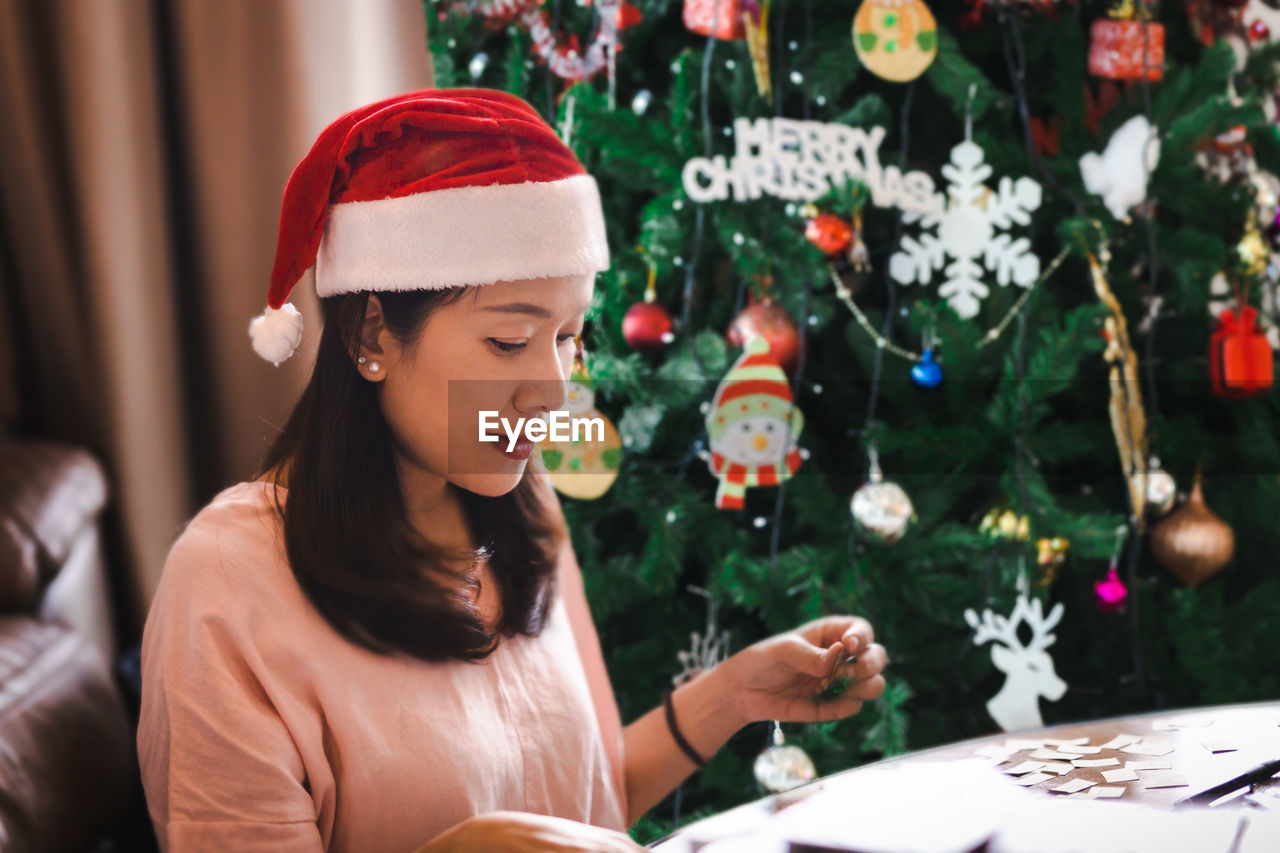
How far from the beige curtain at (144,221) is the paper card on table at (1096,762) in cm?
141

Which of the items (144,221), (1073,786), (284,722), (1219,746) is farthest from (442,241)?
(144,221)

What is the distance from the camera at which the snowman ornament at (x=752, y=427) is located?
1.24 m

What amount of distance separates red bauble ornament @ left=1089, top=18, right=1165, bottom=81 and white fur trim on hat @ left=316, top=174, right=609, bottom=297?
1.17 metres

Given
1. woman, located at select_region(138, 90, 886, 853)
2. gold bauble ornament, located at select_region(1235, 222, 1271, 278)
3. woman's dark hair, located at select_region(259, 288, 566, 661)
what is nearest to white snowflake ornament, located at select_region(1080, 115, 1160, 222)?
gold bauble ornament, located at select_region(1235, 222, 1271, 278)

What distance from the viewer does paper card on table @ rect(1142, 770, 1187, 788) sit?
24.4 inches

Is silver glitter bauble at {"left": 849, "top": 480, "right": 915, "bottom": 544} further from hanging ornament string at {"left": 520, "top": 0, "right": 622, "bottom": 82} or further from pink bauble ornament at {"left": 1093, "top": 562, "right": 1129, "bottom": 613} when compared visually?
hanging ornament string at {"left": 520, "top": 0, "right": 622, "bottom": 82}

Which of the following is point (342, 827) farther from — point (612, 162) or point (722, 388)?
point (612, 162)

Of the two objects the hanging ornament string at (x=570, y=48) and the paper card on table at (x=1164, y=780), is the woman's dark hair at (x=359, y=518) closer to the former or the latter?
the paper card on table at (x=1164, y=780)

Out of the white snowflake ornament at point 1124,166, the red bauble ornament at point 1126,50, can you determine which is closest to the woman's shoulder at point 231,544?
the white snowflake ornament at point 1124,166

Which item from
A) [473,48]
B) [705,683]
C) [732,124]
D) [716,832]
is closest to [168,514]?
[473,48]

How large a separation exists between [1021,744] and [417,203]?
565 millimetres

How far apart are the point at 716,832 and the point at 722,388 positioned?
70 centimetres

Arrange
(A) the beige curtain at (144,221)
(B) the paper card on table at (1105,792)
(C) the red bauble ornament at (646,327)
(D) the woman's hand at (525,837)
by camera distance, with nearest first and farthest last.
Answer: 1. (D) the woman's hand at (525,837)
2. (B) the paper card on table at (1105,792)
3. (C) the red bauble ornament at (646,327)
4. (A) the beige curtain at (144,221)

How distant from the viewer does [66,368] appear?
1805 millimetres
